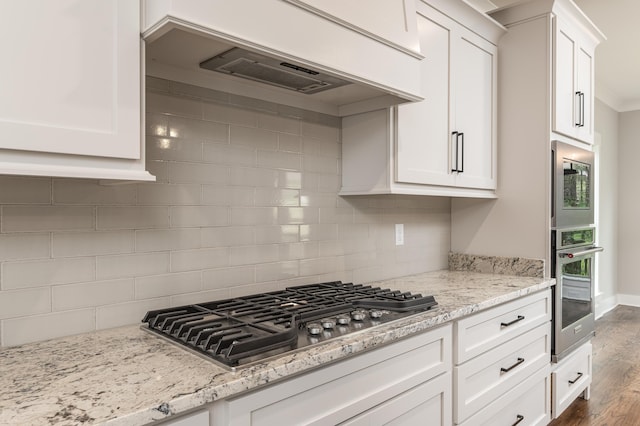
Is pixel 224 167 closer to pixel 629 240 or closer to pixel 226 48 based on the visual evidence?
pixel 226 48

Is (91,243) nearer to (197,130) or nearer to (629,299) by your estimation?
(197,130)

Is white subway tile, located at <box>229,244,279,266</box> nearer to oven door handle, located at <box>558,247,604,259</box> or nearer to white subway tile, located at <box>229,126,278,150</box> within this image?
white subway tile, located at <box>229,126,278,150</box>

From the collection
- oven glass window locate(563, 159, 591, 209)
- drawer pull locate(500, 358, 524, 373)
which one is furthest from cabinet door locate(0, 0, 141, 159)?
oven glass window locate(563, 159, 591, 209)

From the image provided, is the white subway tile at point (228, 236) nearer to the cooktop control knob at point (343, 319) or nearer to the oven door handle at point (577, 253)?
the cooktop control knob at point (343, 319)

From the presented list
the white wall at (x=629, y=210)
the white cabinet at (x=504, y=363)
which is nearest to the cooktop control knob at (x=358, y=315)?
the white cabinet at (x=504, y=363)

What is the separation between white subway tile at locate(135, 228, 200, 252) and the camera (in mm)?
1578

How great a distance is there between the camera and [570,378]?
2861mm

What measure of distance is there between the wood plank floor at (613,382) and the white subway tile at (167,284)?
7.98 feet

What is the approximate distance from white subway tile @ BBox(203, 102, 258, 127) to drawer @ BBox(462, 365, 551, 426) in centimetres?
155

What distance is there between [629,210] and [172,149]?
6.49m

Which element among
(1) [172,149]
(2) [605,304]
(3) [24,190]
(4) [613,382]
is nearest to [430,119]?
(1) [172,149]

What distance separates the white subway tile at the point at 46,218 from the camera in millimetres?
1309

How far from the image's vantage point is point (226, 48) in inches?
57.8

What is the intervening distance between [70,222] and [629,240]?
686 centimetres
